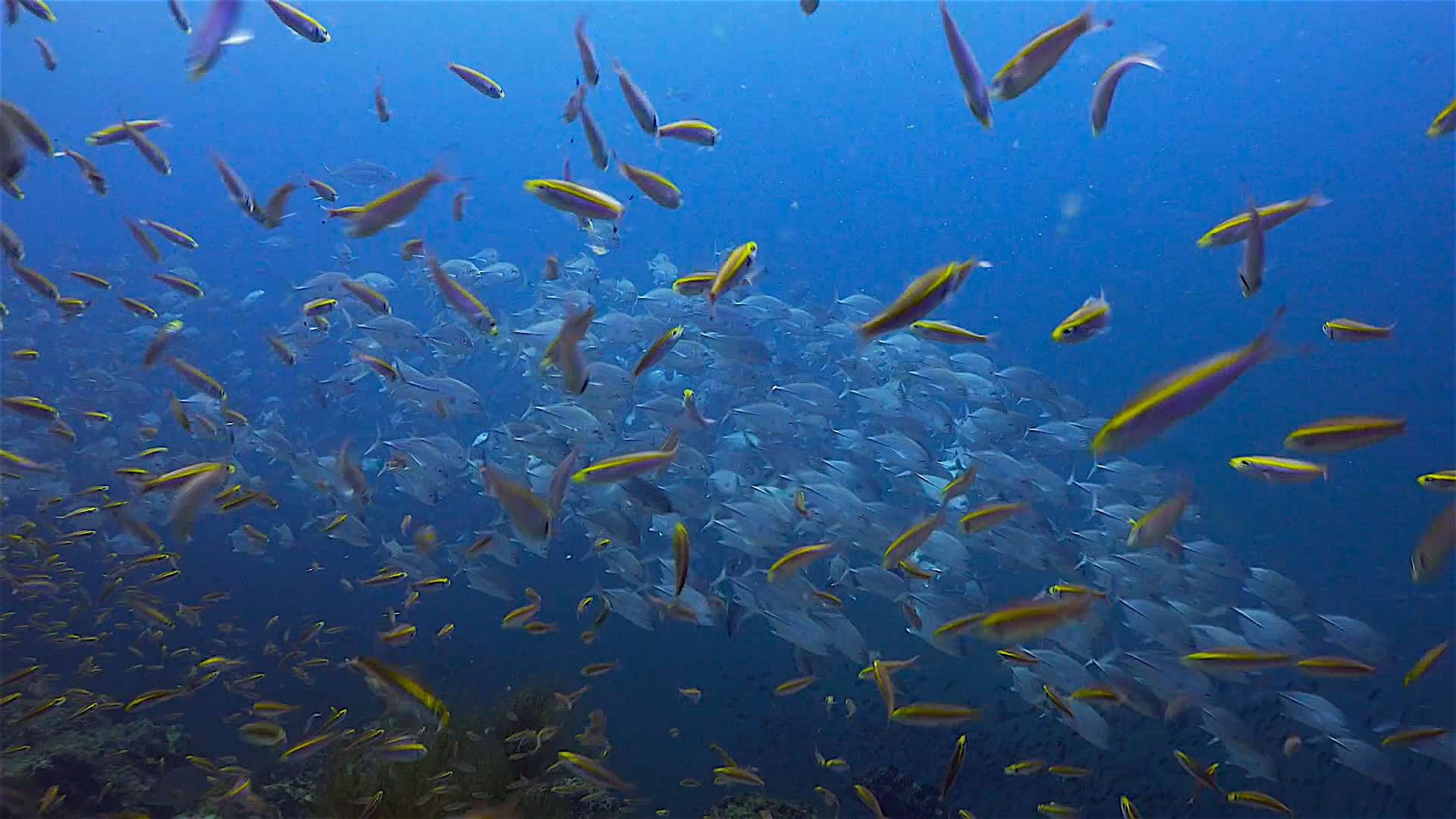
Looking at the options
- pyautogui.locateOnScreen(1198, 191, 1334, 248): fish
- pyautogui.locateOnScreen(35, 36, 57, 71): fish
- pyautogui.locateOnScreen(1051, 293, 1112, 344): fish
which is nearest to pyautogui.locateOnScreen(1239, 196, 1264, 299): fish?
pyautogui.locateOnScreen(1198, 191, 1334, 248): fish

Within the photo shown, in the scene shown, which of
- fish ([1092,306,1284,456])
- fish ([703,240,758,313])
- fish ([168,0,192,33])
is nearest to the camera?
fish ([1092,306,1284,456])

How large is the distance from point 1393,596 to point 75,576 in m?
24.4

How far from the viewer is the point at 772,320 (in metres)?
9.59

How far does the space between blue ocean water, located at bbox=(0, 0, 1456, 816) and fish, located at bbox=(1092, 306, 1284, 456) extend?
0.28 ft

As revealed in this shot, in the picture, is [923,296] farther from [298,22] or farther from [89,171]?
[89,171]

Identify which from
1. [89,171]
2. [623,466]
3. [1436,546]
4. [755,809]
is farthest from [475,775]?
[1436,546]

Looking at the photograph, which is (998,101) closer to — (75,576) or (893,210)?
(75,576)

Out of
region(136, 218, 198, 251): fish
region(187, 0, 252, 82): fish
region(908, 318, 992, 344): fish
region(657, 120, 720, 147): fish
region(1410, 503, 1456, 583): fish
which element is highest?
region(187, 0, 252, 82): fish

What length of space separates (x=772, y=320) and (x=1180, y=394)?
7732 mm

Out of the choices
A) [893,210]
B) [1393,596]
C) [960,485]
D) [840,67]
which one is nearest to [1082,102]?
[840,67]

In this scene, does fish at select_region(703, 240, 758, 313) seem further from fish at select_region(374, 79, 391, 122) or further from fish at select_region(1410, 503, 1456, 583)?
fish at select_region(374, 79, 391, 122)

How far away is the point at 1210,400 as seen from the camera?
79.4 inches

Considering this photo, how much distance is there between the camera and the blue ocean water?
26.1 ft

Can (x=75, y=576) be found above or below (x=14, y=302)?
below
